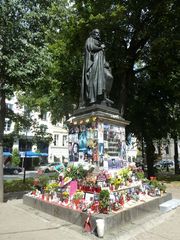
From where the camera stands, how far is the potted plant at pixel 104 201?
7977mm

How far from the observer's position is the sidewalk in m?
7.23

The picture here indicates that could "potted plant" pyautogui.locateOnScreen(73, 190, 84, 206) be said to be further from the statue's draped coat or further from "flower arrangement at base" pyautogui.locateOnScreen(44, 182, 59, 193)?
the statue's draped coat

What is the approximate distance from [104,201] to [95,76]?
4.79 metres

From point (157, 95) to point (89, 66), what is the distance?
13532 mm

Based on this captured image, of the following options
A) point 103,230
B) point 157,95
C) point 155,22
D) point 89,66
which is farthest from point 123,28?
point 103,230

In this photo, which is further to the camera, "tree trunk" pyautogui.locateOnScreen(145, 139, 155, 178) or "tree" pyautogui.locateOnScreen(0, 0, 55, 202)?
"tree trunk" pyautogui.locateOnScreen(145, 139, 155, 178)

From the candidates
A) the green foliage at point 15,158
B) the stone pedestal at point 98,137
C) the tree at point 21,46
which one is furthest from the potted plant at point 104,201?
the green foliage at point 15,158

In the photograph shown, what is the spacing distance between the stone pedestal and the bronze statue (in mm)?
485

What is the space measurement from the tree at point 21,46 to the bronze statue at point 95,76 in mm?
1830

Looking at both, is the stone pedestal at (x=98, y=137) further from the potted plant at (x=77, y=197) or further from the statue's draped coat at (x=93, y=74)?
the potted plant at (x=77, y=197)

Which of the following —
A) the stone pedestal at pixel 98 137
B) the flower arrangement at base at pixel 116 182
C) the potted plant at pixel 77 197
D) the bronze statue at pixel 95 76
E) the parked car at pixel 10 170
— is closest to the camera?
the potted plant at pixel 77 197

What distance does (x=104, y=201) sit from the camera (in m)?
8.02

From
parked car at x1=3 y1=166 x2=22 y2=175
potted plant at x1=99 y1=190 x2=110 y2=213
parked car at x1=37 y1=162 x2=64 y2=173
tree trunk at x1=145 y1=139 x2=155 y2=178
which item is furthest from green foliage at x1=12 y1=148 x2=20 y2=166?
potted plant at x1=99 y1=190 x2=110 y2=213

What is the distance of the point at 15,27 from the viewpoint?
11789mm
